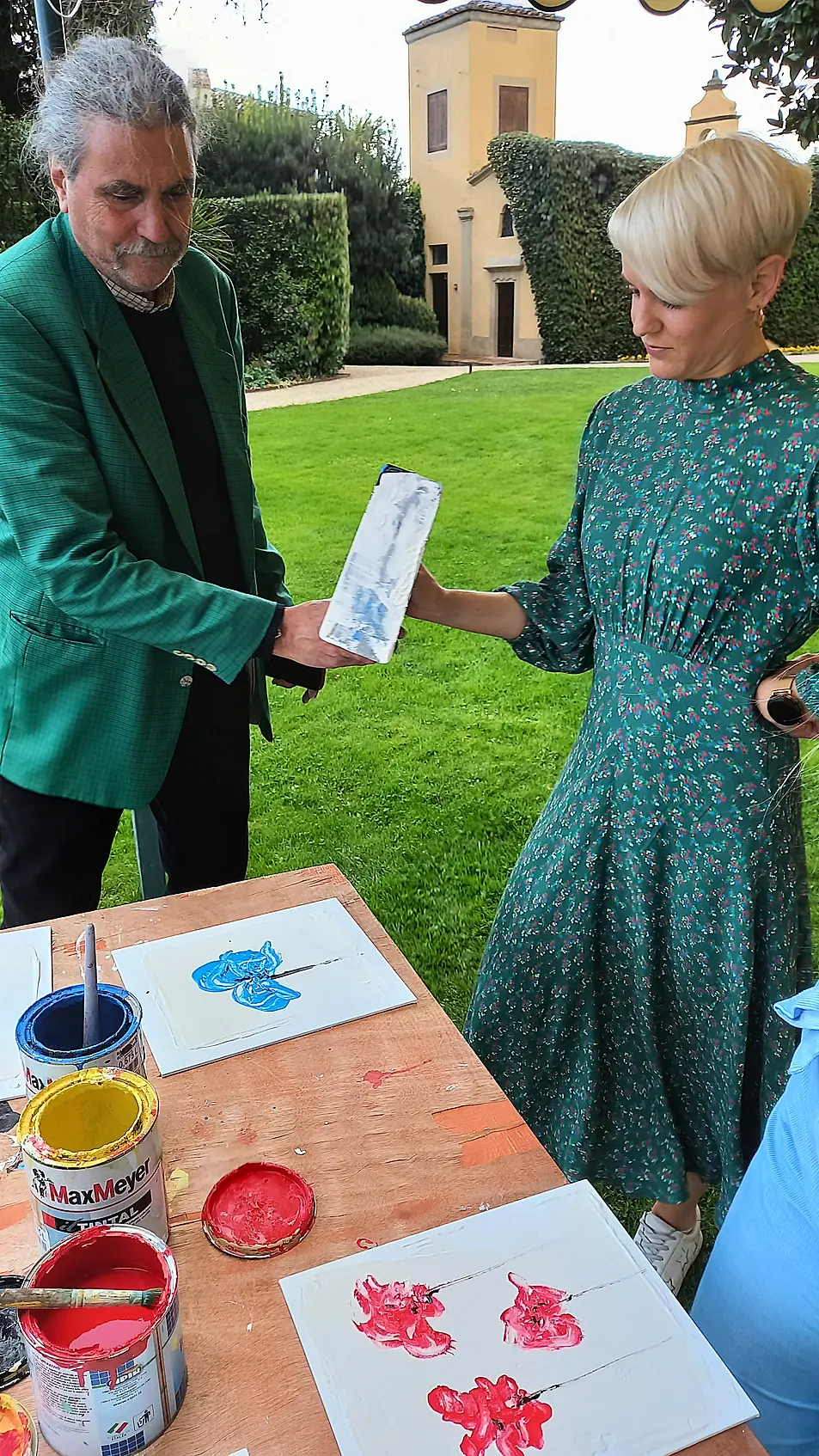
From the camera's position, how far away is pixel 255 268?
126 inches

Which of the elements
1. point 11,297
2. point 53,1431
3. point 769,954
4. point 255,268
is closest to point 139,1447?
point 53,1431

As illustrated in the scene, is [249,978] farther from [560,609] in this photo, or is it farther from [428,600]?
[560,609]

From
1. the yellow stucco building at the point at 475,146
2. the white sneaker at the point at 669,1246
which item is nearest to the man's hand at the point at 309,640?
the white sneaker at the point at 669,1246

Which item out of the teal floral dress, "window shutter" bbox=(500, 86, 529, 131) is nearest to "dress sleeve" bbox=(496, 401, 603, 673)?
the teal floral dress

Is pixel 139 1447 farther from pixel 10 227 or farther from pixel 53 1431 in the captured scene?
pixel 10 227

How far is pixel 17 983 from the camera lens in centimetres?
112

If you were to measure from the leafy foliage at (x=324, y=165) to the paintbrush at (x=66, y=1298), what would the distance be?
2.74 metres

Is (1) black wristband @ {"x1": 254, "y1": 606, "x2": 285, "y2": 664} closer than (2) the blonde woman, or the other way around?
(2) the blonde woman

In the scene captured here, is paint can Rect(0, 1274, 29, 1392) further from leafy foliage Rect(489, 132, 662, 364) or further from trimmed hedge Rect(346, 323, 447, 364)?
trimmed hedge Rect(346, 323, 447, 364)

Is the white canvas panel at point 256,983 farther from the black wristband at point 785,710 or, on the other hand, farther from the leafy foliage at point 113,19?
the leafy foliage at point 113,19

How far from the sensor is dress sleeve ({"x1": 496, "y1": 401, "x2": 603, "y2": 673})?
149 cm

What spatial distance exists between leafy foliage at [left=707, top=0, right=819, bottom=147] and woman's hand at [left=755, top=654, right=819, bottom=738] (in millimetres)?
1348

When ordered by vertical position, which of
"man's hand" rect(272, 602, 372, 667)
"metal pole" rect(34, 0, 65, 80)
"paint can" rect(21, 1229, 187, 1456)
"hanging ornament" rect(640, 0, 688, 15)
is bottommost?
"paint can" rect(21, 1229, 187, 1456)

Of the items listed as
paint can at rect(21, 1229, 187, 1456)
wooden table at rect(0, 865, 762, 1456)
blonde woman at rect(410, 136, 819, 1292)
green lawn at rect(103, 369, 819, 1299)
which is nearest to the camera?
paint can at rect(21, 1229, 187, 1456)
